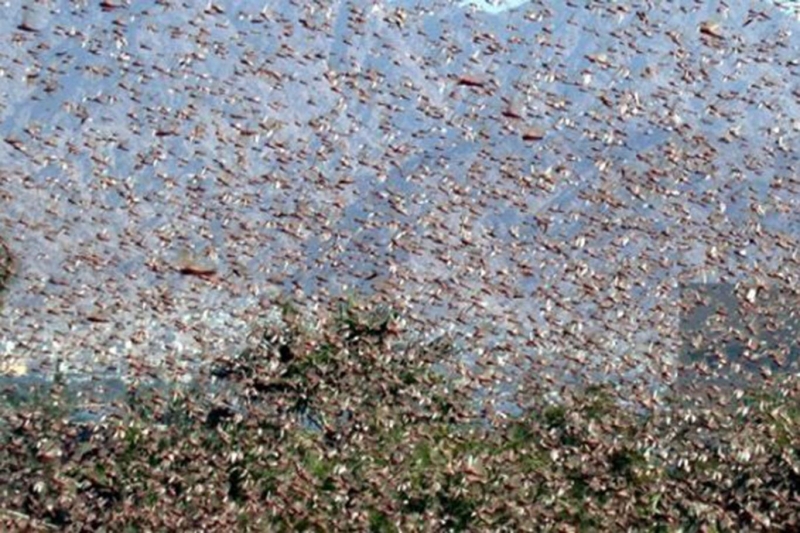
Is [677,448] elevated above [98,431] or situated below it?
above

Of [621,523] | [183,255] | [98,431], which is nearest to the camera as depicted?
[183,255]

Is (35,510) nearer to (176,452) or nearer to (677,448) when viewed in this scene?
(176,452)

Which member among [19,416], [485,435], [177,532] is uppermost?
[177,532]

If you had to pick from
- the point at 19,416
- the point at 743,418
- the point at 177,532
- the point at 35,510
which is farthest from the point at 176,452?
the point at 743,418

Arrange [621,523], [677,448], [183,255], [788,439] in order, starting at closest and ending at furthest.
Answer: [183,255] < [621,523] < [788,439] < [677,448]

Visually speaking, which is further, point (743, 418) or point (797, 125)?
point (743, 418)

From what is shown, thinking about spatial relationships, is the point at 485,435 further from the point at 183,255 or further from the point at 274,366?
the point at 183,255

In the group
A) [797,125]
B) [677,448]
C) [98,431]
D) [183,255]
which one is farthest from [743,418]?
[183,255]
